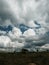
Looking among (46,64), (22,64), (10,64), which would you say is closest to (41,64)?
(46,64)

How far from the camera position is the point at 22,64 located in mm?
138875

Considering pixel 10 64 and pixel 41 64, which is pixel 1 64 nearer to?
pixel 10 64

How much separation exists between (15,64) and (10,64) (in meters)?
3.91

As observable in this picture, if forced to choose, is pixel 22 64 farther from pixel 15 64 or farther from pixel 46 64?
pixel 46 64

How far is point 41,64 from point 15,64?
67.7 ft

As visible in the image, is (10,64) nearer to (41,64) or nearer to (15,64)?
(15,64)

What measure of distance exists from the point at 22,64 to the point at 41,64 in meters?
15.1

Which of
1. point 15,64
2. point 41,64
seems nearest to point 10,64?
point 15,64

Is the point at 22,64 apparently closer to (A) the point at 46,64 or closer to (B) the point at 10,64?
(B) the point at 10,64

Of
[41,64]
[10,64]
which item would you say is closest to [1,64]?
[10,64]

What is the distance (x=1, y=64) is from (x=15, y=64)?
10754 millimetres

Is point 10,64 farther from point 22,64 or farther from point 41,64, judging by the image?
point 41,64

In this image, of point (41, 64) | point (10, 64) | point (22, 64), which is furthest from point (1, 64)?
point (41, 64)

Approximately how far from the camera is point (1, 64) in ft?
443
